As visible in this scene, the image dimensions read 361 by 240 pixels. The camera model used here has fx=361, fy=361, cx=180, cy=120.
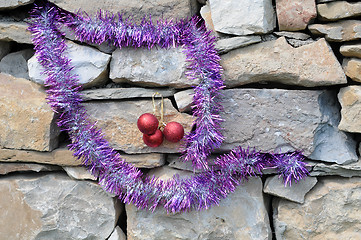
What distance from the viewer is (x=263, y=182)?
170 cm

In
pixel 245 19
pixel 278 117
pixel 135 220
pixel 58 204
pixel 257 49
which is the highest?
pixel 245 19

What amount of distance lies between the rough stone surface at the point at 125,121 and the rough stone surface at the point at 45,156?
20 centimetres

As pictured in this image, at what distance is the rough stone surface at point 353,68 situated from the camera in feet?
4.79

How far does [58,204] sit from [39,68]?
64 cm

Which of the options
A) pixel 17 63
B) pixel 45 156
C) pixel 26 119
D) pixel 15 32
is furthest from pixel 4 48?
pixel 45 156

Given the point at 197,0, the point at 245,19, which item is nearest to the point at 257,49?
the point at 245,19

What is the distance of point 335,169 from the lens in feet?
5.09

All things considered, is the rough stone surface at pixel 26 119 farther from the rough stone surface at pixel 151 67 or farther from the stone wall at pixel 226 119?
the rough stone surface at pixel 151 67

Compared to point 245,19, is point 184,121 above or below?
below

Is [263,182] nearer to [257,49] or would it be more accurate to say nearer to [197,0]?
[257,49]

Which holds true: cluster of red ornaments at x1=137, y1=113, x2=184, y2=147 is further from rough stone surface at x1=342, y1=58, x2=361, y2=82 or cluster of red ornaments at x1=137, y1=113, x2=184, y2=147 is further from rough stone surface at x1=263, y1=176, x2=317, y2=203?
rough stone surface at x1=342, y1=58, x2=361, y2=82

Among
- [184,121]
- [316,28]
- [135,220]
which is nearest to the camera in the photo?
[316,28]

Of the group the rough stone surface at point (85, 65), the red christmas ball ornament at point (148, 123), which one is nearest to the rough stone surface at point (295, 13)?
the red christmas ball ornament at point (148, 123)

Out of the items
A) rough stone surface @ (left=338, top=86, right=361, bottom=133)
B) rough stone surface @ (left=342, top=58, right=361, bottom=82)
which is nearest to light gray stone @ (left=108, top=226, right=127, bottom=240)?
rough stone surface @ (left=338, top=86, right=361, bottom=133)
